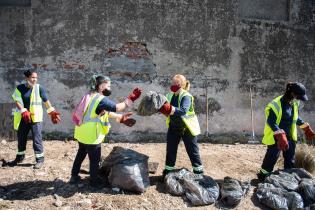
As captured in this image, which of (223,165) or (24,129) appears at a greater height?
(24,129)

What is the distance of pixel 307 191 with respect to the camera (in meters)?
5.46

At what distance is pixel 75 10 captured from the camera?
8.01 metres

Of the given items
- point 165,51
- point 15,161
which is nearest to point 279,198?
point 15,161

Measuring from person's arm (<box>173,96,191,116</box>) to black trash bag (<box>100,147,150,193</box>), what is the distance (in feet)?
2.82

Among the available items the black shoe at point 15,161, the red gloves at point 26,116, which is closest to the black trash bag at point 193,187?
the red gloves at point 26,116

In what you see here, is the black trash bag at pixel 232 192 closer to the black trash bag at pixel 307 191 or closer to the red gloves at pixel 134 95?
the black trash bag at pixel 307 191

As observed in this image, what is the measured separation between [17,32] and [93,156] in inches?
152

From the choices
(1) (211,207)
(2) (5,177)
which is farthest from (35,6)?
(1) (211,207)

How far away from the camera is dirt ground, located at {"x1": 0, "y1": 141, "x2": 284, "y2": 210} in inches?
199

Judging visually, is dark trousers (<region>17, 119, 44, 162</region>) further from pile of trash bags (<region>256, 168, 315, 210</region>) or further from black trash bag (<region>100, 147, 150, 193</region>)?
pile of trash bags (<region>256, 168, 315, 210</region>)

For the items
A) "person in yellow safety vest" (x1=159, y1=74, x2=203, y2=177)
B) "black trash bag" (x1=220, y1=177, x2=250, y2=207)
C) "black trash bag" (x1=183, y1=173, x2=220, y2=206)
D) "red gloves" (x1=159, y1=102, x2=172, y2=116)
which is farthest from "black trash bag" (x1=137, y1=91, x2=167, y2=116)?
"black trash bag" (x1=220, y1=177, x2=250, y2=207)

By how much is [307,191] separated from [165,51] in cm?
424

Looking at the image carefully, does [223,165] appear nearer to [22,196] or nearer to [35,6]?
[22,196]

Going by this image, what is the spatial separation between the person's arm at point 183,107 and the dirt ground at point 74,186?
3.67 ft
